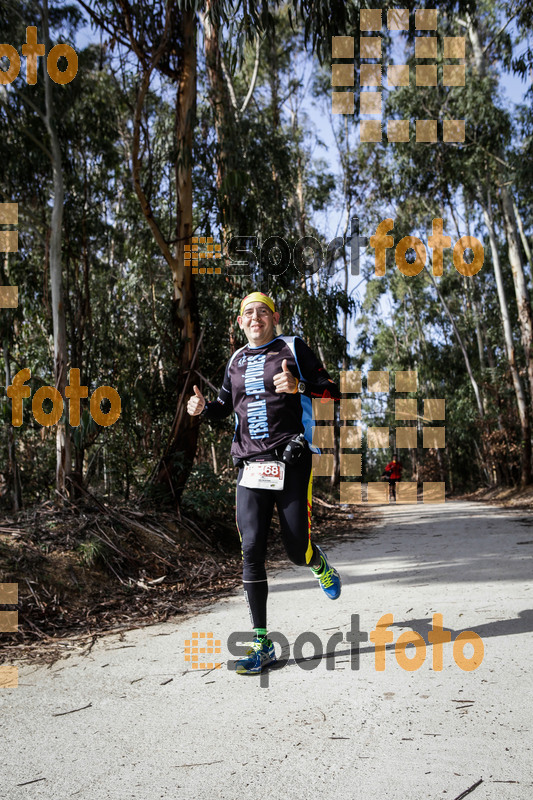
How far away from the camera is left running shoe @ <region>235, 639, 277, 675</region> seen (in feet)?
10.4

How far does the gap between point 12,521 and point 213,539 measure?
91.9 inches

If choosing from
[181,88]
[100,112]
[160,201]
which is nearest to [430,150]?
[160,201]

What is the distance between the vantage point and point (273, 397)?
3516mm

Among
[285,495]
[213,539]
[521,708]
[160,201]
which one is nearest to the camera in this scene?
[521,708]

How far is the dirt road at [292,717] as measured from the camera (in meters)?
2.05

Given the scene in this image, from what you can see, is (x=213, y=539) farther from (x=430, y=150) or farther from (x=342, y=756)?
(x=430, y=150)

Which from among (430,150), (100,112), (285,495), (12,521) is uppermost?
(430,150)

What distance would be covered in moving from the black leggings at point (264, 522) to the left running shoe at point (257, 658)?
98mm

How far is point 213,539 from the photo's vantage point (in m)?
7.35

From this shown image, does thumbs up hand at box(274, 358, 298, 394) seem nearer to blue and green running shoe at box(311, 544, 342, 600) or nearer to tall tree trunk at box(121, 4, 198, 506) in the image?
blue and green running shoe at box(311, 544, 342, 600)
